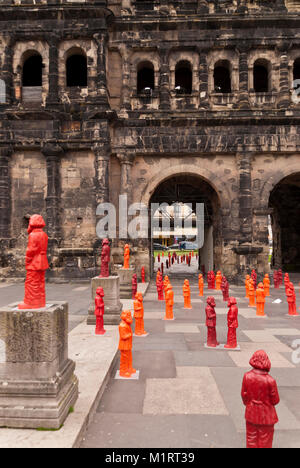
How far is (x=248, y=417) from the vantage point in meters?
2.42

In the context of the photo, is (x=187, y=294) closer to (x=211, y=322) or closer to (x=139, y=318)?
(x=139, y=318)

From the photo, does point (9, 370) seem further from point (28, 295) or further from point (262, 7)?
point (262, 7)

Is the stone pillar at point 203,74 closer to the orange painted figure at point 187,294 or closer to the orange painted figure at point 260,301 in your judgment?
the orange painted figure at point 187,294

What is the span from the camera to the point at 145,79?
658 inches

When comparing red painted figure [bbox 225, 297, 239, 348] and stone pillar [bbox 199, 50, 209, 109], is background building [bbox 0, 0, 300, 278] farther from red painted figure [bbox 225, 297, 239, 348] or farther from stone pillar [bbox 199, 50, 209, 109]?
red painted figure [bbox 225, 297, 239, 348]

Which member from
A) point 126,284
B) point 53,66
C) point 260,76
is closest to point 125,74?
point 53,66

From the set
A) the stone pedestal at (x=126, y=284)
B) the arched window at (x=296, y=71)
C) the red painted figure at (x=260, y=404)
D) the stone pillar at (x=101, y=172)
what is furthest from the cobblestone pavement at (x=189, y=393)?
the arched window at (x=296, y=71)

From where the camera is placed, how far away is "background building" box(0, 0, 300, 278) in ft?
45.5

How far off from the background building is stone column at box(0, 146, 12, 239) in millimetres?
44

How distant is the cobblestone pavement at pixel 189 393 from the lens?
304cm

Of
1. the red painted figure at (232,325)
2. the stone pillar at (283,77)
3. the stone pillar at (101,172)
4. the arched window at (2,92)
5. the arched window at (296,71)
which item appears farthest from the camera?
the arched window at (296,71)

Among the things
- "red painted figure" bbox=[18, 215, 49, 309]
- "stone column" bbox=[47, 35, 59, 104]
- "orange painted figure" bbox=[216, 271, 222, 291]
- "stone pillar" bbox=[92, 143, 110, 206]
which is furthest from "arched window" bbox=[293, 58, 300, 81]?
"red painted figure" bbox=[18, 215, 49, 309]

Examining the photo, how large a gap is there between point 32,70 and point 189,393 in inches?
672

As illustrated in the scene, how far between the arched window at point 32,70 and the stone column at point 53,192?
192 inches
